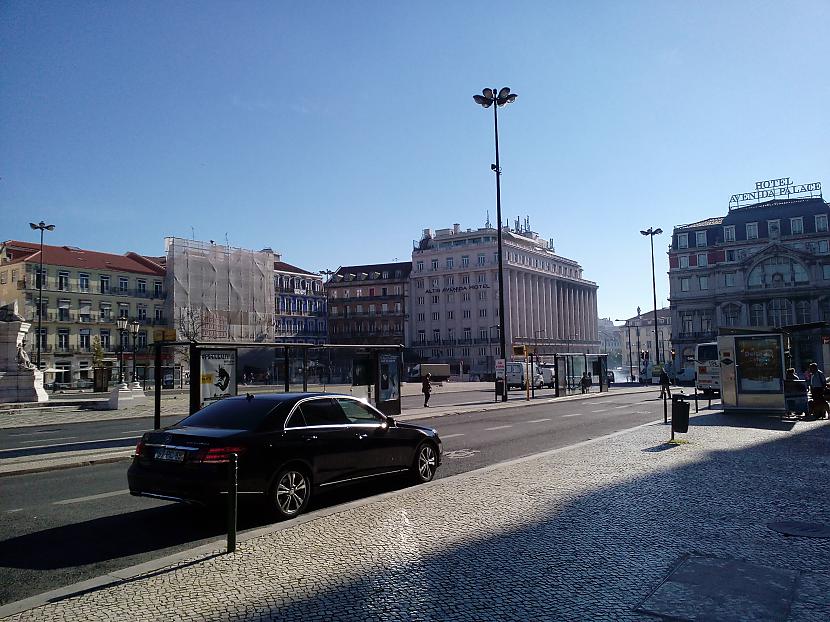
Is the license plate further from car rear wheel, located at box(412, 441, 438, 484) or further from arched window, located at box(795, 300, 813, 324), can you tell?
arched window, located at box(795, 300, 813, 324)

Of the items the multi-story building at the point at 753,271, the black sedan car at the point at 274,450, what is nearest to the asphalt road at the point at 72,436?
the black sedan car at the point at 274,450

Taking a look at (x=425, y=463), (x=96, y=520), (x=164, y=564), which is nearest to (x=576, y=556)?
(x=164, y=564)

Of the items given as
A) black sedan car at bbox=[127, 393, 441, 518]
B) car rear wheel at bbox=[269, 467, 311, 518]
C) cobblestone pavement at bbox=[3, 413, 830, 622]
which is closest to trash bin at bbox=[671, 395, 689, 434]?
cobblestone pavement at bbox=[3, 413, 830, 622]

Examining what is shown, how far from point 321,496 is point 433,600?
183 inches

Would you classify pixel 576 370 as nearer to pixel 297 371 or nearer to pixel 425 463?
pixel 297 371

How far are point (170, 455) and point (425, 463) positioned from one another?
13.2ft

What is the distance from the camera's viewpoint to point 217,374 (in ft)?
55.1

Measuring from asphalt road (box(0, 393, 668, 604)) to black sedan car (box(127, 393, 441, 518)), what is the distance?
1.32ft

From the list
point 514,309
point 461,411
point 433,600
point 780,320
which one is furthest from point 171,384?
point 780,320

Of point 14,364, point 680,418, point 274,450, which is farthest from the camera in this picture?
point 14,364

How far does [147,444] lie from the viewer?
25.8 feet

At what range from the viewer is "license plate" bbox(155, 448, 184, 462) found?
294 inches

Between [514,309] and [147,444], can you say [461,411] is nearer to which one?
[147,444]

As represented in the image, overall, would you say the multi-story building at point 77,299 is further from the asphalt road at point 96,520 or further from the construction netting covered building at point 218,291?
the asphalt road at point 96,520
